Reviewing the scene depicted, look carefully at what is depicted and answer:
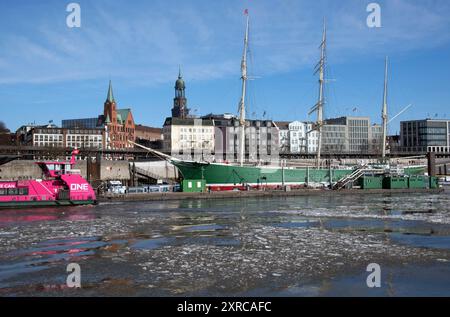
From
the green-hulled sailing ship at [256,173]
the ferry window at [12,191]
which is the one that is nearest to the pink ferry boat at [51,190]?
the ferry window at [12,191]

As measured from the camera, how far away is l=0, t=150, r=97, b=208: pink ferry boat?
2007 inches

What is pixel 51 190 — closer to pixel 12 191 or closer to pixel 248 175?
pixel 12 191

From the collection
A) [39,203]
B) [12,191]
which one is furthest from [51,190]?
[12,191]

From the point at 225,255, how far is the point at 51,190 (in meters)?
34.4

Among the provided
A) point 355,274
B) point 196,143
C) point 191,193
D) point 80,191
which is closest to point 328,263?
point 355,274

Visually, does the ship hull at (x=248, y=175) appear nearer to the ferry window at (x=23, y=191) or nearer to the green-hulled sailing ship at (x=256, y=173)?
the green-hulled sailing ship at (x=256, y=173)

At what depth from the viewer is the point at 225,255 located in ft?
78.6

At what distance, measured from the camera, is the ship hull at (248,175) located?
8312 centimetres

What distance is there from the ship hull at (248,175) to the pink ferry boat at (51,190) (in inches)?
1193

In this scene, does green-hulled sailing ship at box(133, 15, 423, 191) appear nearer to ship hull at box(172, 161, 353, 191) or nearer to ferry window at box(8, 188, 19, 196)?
ship hull at box(172, 161, 353, 191)

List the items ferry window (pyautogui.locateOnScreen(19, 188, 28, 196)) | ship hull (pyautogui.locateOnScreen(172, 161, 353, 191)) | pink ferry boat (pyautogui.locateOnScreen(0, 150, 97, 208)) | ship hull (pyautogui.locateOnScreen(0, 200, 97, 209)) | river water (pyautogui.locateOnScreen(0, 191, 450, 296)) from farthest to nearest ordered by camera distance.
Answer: ship hull (pyautogui.locateOnScreen(172, 161, 353, 191)) < ferry window (pyautogui.locateOnScreen(19, 188, 28, 196)) < pink ferry boat (pyautogui.locateOnScreen(0, 150, 97, 208)) < ship hull (pyautogui.locateOnScreen(0, 200, 97, 209)) < river water (pyautogui.locateOnScreen(0, 191, 450, 296))

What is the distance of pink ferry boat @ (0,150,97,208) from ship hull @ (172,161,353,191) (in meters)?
30.3

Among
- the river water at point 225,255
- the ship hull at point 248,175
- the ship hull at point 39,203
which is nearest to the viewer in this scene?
the river water at point 225,255

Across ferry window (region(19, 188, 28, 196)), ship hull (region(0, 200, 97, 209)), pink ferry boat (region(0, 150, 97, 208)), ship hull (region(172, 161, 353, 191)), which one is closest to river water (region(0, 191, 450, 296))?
ship hull (region(0, 200, 97, 209))
